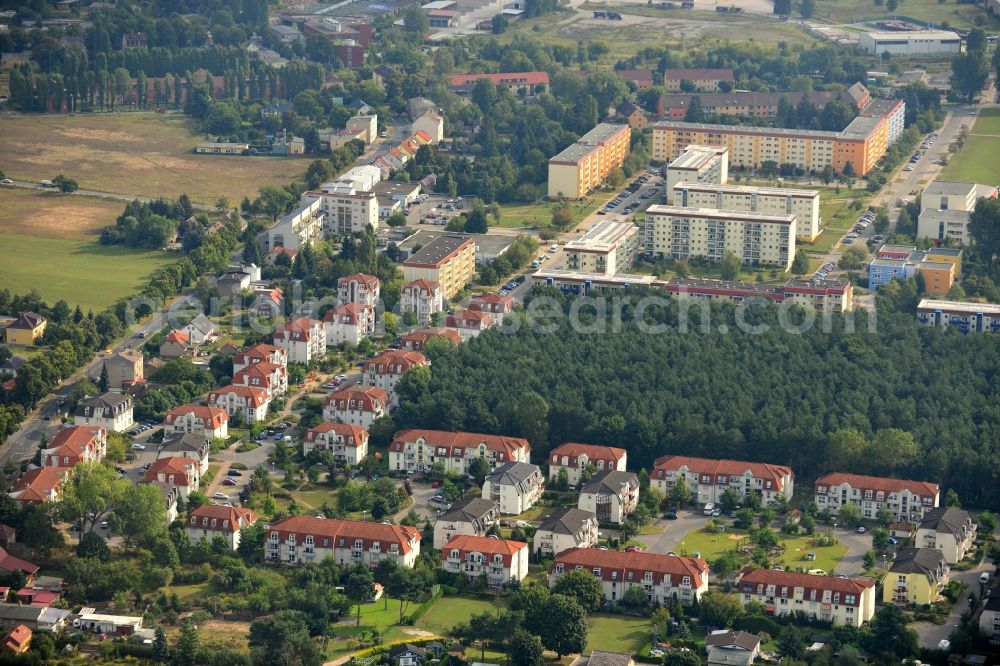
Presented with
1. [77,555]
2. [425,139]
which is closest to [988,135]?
[425,139]

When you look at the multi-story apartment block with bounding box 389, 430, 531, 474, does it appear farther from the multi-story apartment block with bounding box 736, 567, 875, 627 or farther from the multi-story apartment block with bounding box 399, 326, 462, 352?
the multi-story apartment block with bounding box 736, 567, 875, 627

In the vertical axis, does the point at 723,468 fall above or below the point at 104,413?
below

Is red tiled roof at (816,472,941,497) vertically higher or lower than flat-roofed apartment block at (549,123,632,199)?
lower

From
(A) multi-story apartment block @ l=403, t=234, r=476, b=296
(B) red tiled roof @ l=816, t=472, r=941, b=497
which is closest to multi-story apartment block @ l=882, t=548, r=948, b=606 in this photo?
(B) red tiled roof @ l=816, t=472, r=941, b=497

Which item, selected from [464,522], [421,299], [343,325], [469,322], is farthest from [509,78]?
[464,522]

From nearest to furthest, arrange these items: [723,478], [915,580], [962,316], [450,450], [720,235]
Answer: [915,580] < [723,478] < [450,450] < [962,316] < [720,235]

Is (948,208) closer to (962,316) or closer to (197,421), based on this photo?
(962,316)

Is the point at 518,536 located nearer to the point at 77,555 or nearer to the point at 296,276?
the point at 77,555
